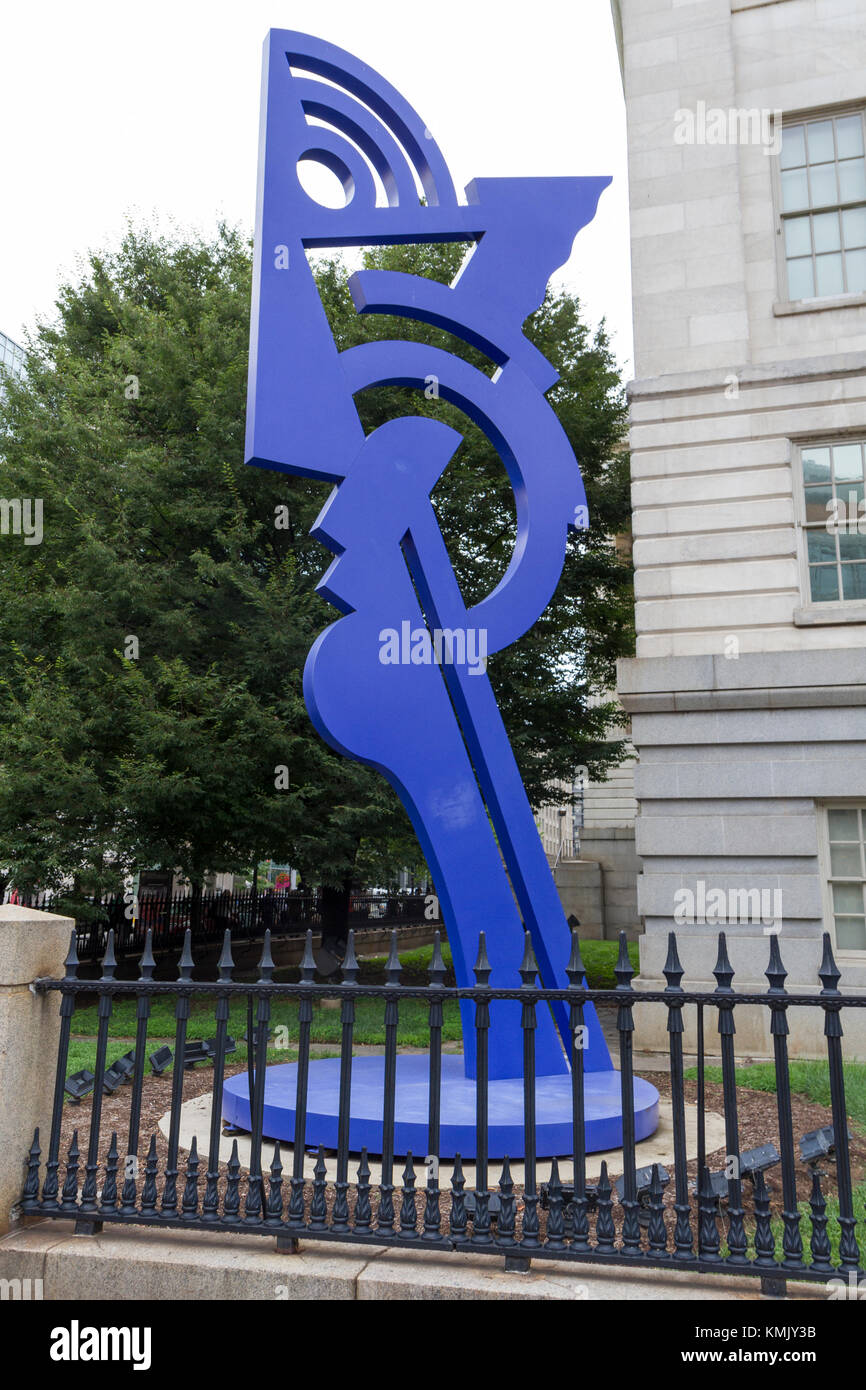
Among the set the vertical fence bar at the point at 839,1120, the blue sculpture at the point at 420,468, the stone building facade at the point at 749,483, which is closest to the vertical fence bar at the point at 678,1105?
the vertical fence bar at the point at 839,1120

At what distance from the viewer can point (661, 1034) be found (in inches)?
435

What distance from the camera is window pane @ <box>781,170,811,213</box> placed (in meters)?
12.4

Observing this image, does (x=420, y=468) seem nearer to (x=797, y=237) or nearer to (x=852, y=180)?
(x=797, y=237)

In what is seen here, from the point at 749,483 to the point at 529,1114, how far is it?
9.81 meters

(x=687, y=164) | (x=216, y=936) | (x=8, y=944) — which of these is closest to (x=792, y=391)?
(x=687, y=164)

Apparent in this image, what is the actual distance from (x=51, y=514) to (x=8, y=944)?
1362 cm

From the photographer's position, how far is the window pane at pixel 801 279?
12.2m

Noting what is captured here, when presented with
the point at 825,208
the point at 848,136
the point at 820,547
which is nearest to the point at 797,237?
the point at 825,208

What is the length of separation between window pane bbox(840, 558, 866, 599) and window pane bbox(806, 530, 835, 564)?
0.74 ft

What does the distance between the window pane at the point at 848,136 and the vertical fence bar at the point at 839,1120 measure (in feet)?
41.0

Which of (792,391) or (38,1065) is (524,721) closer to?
(792,391)

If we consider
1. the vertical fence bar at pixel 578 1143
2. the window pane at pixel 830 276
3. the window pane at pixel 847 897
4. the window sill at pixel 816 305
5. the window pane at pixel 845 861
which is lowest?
the vertical fence bar at pixel 578 1143

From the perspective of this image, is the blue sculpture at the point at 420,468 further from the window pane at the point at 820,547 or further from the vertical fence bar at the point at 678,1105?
the window pane at the point at 820,547
